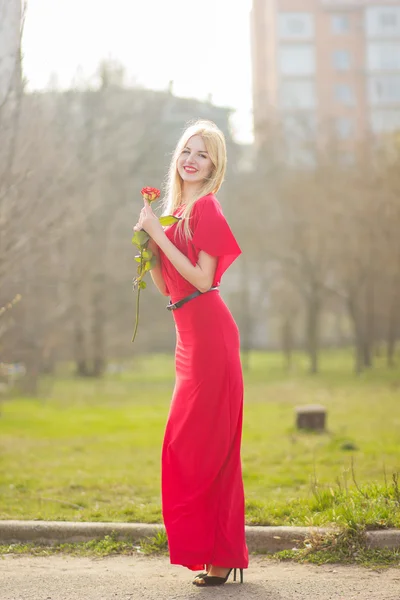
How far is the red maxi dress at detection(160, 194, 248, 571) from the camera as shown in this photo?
14.6ft

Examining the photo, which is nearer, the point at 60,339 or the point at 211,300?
the point at 211,300

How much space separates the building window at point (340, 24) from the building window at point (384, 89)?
4818 millimetres

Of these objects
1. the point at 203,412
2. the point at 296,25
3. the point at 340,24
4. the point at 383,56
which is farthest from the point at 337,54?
the point at 203,412

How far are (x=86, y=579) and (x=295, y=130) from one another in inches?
1271

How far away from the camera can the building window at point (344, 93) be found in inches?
2990

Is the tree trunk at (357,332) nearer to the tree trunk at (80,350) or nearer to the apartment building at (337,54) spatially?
the tree trunk at (80,350)

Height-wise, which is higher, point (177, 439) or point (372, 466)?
point (177, 439)

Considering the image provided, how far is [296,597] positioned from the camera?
430 cm

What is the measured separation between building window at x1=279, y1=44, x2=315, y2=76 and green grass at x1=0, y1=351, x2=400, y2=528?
54.0 metres

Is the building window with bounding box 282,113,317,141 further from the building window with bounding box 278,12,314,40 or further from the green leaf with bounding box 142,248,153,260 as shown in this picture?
the building window with bounding box 278,12,314,40

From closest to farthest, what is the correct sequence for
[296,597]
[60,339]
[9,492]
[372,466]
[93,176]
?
[296,597], [9,492], [372,466], [60,339], [93,176]

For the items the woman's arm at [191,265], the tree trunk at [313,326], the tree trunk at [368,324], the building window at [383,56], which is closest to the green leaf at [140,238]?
the woman's arm at [191,265]

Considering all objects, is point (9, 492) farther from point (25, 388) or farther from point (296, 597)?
point (25, 388)

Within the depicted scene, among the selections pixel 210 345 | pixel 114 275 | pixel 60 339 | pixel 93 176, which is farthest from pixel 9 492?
pixel 114 275
